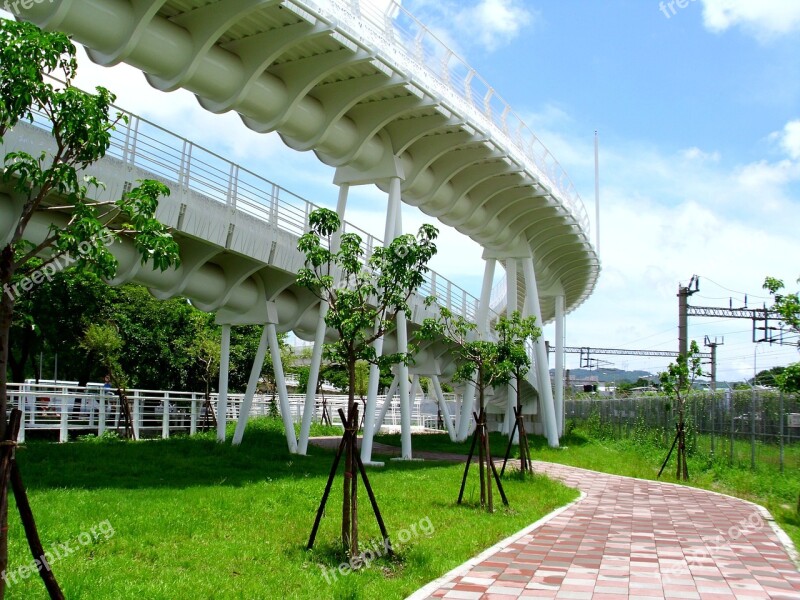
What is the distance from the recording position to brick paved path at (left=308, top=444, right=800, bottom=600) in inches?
334

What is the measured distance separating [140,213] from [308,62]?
1224 cm

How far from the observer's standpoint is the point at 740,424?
23234mm

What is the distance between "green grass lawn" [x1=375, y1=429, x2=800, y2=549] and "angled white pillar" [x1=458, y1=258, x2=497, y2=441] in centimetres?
108

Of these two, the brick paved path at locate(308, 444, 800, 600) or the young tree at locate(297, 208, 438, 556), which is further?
the young tree at locate(297, 208, 438, 556)

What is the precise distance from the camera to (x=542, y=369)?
32750 mm

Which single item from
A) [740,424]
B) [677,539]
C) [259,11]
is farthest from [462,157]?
[677,539]

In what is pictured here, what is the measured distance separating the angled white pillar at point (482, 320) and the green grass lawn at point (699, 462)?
3.54 feet

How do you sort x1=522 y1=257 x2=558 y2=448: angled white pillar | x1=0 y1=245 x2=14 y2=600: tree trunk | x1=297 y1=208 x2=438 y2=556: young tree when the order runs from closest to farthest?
x1=0 y1=245 x2=14 y2=600: tree trunk → x1=297 y1=208 x2=438 y2=556: young tree → x1=522 y1=257 x2=558 y2=448: angled white pillar

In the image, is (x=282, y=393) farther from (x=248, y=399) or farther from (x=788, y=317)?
(x=788, y=317)

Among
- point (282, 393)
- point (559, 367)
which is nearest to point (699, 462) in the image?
point (282, 393)

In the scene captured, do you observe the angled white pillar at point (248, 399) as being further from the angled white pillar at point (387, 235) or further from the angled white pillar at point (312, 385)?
the angled white pillar at point (387, 235)

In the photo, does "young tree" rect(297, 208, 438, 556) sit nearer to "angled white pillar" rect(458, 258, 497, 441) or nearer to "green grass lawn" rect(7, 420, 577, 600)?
"green grass lawn" rect(7, 420, 577, 600)

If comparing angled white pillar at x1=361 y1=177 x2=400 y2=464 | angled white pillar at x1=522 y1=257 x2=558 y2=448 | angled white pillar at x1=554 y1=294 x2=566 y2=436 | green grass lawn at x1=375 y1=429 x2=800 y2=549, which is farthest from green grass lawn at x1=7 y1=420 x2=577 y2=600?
angled white pillar at x1=554 y1=294 x2=566 y2=436

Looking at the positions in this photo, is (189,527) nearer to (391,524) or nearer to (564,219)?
(391,524)
